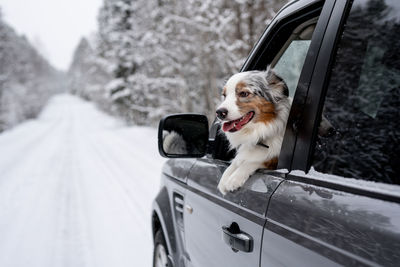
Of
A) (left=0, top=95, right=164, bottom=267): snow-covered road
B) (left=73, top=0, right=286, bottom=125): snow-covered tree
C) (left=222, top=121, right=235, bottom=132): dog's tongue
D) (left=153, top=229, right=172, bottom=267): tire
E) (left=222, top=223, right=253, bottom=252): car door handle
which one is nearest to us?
(left=222, top=223, right=253, bottom=252): car door handle

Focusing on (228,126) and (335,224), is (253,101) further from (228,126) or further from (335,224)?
(335,224)

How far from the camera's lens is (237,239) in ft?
4.94

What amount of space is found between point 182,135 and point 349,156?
1.26 metres

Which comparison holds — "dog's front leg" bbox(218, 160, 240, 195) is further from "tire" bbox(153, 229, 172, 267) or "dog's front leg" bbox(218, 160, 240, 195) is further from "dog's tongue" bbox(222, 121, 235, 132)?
"tire" bbox(153, 229, 172, 267)

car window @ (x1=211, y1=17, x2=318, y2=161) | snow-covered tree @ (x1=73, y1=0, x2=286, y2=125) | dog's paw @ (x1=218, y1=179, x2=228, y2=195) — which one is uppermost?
snow-covered tree @ (x1=73, y1=0, x2=286, y2=125)

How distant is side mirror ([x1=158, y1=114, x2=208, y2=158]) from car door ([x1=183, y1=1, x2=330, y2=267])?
0.43ft

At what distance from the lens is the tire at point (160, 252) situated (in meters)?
2.94

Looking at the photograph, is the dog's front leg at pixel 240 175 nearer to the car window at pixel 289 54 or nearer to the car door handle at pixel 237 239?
the car door handle at pixel 237 239

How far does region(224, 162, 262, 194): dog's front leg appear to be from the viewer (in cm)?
167

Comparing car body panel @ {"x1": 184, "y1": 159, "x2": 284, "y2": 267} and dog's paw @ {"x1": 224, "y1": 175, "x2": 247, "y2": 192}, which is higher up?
dog's paw @ {"x1": 224, "y1": 175, "x2": 247, "y2": 192}

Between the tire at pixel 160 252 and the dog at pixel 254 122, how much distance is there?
1469 mm

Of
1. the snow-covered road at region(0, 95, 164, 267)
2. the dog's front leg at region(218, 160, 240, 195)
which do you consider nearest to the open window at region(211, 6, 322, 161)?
the dog's front leg at region(218, 160, 240, 195)

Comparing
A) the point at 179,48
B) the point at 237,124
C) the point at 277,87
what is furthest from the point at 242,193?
the point at 179,48

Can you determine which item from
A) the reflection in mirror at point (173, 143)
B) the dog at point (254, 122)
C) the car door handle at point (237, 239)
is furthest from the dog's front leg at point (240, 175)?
the reflection in mirror at point (173, 143)
